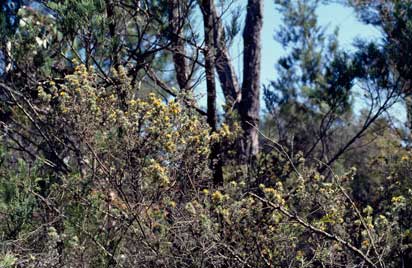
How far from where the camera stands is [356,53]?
707cm

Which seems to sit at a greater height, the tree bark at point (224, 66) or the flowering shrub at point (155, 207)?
the tree bark at point (224, 66)

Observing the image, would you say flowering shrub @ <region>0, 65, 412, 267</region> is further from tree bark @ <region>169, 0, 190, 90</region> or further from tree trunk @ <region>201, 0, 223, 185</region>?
tree bark @ <region>169, 0, 190, 90</region>

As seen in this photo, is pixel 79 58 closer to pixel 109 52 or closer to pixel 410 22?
pixel 109 52

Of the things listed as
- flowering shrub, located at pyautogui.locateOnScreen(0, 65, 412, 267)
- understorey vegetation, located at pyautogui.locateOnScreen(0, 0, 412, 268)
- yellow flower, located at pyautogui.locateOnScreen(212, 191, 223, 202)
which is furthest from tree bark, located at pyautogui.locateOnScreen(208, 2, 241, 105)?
yellow flower, located at pyautogui.locateOnScreen(212, 191, 223, 202)

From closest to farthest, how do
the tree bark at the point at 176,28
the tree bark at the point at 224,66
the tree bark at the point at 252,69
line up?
1. the tree bark at the point at 176,28
2. the tree bark at the point at 224,66
3. the tree bark at the point at 252,69

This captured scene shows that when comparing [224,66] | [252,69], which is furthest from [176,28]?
[252,69]

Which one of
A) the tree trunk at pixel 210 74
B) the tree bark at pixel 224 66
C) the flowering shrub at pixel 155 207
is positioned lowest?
the flowering shrub at pixel 155 207

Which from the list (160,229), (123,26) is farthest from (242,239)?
(123,26)

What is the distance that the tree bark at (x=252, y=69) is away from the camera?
719cm

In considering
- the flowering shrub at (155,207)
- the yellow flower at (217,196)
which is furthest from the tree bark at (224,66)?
the yellow flower at (217,196)

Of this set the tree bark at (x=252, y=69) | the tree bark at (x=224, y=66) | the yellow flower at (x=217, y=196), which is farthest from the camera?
the tree bark at (x=252, y=69)

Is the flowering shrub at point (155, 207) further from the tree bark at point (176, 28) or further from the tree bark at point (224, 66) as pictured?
the tree bark at point (224, 66)

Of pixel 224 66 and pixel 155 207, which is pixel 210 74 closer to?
pixel 224 66

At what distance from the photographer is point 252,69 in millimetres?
7320
